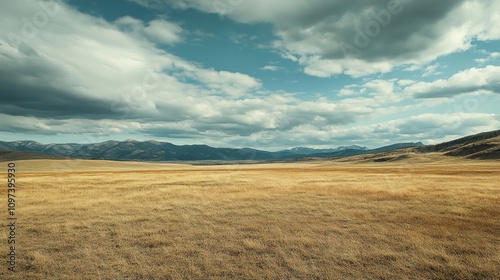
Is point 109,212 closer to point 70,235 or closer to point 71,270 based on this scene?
point 70,235

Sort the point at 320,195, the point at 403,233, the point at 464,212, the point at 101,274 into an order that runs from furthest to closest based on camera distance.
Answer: the point at 320,195, the point at 464,212, the point at 403,233, the point at 101,274

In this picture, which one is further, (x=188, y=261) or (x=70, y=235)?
(x=70, y=235)

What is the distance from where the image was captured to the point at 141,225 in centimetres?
1911

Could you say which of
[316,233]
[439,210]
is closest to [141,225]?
[316,233]

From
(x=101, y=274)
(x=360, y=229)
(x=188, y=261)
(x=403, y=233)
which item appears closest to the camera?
(x=101, y=274)

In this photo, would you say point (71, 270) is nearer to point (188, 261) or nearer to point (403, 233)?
point (188, 261)

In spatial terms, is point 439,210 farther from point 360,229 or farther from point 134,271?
point 134,271

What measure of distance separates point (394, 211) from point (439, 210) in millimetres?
3405

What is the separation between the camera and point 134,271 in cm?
1221

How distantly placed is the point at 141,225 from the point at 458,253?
17.8 metres

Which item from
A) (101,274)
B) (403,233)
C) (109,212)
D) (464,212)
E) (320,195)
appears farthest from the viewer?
(320,195)

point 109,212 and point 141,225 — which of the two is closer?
point 141,225

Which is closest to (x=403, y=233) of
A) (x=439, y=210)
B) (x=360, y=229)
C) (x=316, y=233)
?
(x=360, y=229)

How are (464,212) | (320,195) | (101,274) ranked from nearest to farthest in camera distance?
(101,274) → (464,212) → (320,195)
